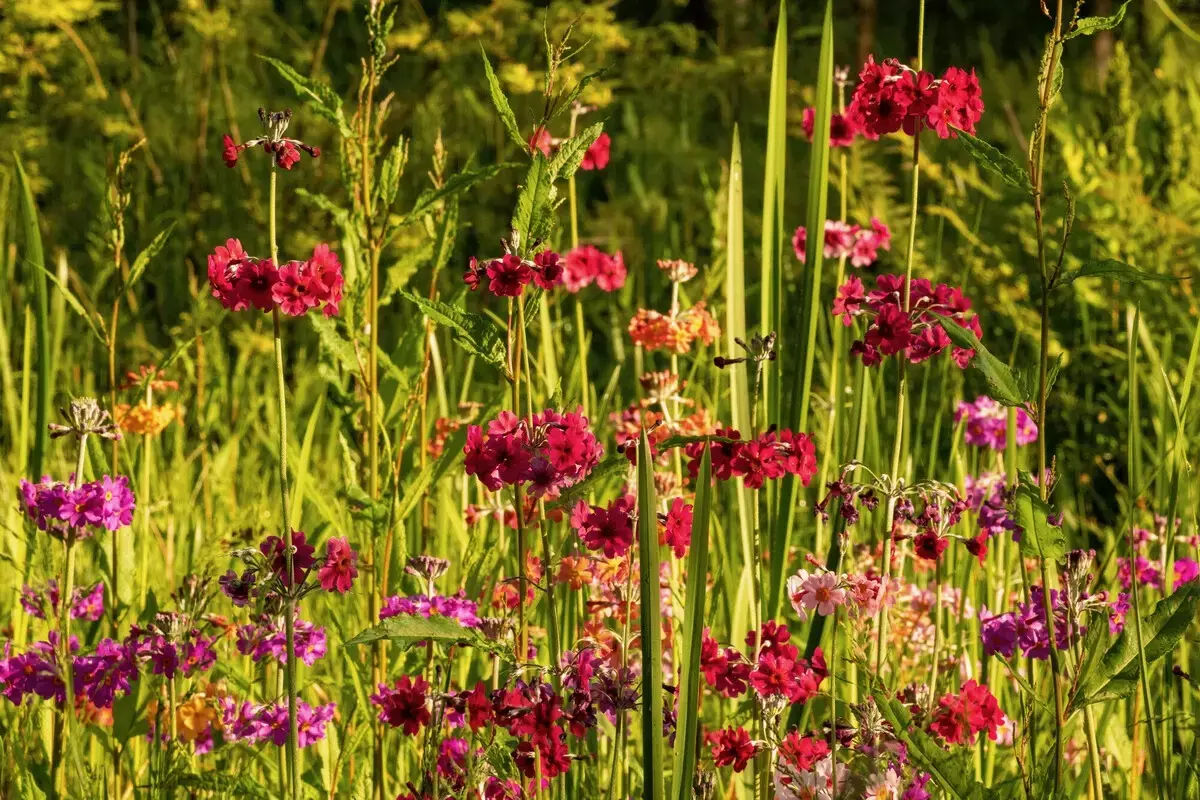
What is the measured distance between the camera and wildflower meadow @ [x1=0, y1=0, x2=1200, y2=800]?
1.38m

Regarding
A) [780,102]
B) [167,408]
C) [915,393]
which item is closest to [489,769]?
[780,102]

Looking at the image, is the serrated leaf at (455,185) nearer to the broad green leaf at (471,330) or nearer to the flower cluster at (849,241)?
the broad green leaf at (471,330)

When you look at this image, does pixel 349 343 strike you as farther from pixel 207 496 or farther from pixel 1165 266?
pixel 1165 266

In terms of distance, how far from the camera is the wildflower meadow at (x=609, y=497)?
1376mm

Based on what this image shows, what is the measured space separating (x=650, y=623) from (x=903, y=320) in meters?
0.49

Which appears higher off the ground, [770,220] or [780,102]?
[780,102]

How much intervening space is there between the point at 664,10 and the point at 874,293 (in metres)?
6.05

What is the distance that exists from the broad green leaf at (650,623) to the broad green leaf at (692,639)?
3 centimetres

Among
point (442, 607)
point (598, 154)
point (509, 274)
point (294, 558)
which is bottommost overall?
point (442, 607)

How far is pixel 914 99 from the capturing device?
4.99 ft

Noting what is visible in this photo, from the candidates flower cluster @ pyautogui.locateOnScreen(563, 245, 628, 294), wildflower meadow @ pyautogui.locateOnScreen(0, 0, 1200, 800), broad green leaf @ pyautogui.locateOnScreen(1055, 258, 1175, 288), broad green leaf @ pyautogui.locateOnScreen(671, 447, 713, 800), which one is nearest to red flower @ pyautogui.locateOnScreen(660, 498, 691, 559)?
wildflower meadow @ pyautogui.locateOnScreen(0, 0, 1200, 800)

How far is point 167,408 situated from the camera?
2.46m

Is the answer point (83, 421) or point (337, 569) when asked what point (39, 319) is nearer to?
point (83, 421)

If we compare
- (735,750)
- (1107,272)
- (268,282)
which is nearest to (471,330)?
(268,282)
